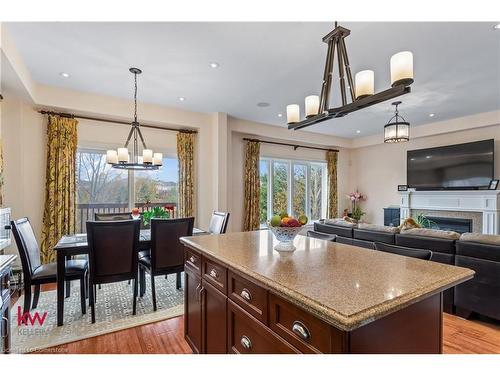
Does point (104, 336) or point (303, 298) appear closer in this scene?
point (303, 298)

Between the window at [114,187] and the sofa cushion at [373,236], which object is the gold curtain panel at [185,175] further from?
the sofa cushion at [373,236]

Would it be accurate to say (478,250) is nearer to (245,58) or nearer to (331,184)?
(245,58)

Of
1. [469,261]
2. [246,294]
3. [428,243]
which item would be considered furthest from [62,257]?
[469,261]

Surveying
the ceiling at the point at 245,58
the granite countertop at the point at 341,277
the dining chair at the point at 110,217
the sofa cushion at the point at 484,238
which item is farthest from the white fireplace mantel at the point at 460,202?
the dining chair at the point at 110,217

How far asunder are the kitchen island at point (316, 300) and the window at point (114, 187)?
3.35 meters

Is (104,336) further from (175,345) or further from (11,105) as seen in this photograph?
(11,105)

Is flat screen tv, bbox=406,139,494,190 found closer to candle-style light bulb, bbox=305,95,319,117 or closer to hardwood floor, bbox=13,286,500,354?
hardwood floor, bbox=13,286,500,354

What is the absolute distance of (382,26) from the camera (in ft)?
8.20

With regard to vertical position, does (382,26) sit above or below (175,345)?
above

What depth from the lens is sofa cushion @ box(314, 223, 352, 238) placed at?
12.3ft

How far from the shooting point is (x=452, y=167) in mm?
5633

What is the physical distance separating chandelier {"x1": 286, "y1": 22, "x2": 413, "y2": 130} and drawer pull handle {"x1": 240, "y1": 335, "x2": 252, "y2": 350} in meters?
1.59

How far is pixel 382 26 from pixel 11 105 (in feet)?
15.9
